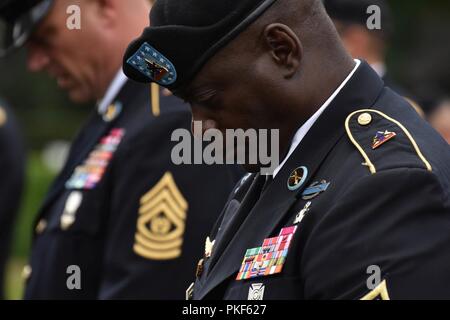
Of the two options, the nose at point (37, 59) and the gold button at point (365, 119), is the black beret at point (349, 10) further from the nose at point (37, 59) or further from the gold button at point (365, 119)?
the gold button at point (365, 119)

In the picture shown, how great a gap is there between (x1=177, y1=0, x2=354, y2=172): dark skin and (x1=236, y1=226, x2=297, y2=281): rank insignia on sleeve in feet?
0.97

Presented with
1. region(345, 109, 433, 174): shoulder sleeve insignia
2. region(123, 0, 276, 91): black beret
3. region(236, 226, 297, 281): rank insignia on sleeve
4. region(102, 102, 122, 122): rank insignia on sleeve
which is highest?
region(123, 0, 276, 91): black beret

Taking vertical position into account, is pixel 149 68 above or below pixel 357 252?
above

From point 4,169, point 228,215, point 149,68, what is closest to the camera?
point 149,68

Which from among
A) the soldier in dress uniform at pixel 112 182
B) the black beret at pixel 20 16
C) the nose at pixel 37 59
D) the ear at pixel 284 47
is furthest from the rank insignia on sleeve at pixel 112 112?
the ear at pixel 284 47

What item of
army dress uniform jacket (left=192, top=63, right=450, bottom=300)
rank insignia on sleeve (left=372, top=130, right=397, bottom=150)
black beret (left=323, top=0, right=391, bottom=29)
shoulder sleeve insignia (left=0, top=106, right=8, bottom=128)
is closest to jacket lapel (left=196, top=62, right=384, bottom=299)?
army dress uniform jacket (left=192, top=63, right=450, bottom=300)

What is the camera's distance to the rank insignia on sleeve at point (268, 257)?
236cm

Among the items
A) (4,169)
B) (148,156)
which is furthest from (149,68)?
(4,169)

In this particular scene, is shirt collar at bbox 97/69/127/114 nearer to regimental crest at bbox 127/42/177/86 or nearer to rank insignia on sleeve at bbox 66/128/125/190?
rank insignia on sleeve at bbox 66/128/125/190

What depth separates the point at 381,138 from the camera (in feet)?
7.84

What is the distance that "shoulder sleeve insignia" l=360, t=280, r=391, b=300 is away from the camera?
7.07ft

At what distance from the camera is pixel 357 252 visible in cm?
220
